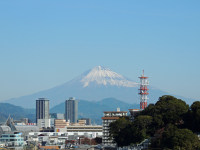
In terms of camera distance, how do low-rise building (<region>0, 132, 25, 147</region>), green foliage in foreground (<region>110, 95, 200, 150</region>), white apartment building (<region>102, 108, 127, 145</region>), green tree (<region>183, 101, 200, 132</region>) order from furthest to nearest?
white apartment building (<region>102, 108, 127, 145</region>) < low-rise building (<region>0, 132, 25, 147</region>) < green foliage in foreground (<region>110, 95, 200, 150</region>) < green tree (<region>183, 101, 200, 132</region>)

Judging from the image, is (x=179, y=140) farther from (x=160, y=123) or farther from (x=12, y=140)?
(x=12, y=140)

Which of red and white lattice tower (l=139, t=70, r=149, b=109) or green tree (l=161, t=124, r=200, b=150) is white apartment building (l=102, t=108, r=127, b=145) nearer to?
red and white lattice tower (l=139, t=70, r=149, b=109)

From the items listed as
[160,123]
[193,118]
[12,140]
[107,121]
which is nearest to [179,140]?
[193,118]

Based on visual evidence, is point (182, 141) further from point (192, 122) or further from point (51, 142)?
point (51, 142)

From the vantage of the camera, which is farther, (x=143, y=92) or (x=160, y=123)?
(x=143, y=92)

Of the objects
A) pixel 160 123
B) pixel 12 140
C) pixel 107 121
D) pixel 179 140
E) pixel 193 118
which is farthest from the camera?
pixel 107 121

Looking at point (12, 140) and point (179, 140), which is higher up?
point (12, 140)

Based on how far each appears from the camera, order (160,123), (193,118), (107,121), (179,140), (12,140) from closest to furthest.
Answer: (179,140) → (193,118) → (160,123) → (12,140) → (107,121)

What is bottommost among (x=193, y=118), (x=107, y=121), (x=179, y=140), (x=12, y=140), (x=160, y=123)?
(x=179, y=140)

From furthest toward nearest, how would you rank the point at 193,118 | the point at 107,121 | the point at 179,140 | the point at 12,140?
the point at 107,121 → the point at 12,140 → the point at 193,118 → the point at 179,140

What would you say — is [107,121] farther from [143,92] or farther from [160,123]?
[160,123]

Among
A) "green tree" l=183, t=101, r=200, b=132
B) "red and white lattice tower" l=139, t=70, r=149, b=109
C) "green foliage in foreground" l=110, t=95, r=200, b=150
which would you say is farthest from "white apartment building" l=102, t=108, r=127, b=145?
"green tree" l=183, t=101, r=200, b=132

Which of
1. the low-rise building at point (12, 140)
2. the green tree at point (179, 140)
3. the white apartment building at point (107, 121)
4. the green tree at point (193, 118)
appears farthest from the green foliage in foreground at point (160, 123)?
the white apartment building at point (107, 121)

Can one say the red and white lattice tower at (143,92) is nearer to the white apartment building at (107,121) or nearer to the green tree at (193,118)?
the white apartment building at (107,121)
